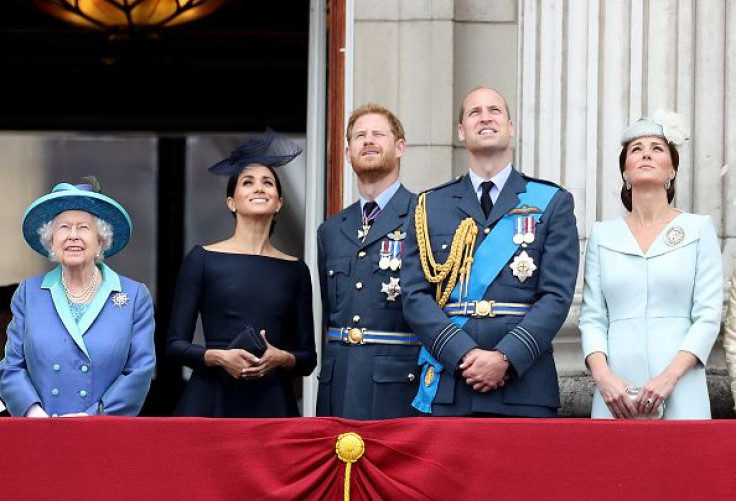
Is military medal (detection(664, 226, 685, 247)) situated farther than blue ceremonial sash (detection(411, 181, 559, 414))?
Yes

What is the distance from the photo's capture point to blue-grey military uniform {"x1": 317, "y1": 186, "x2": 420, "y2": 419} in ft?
20.9

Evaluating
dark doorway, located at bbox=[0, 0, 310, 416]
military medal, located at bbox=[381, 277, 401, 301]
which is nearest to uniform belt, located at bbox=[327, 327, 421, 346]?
military medal, located at bbox=[381, 277, 401, 301]

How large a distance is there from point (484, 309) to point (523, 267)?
19cm

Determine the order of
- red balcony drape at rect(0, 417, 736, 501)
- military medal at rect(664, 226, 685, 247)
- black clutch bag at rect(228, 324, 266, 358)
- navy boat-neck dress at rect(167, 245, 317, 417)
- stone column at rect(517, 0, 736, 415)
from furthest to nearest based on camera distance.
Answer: stone column at rect(517, 0, 736, 415)
navy boat-neck dress at rect(167, 245, 317, 417)
black clutch bag at rect(228, 324, 266, 358)
military medal at rect(664, 226, 685, 247)
red balcony drape at rect(0, 417, 736, 501)

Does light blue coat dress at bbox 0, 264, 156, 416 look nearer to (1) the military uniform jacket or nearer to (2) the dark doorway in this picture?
(1) the military uniform jacket

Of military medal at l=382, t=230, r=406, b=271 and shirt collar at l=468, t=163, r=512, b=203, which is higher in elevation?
shirt collar at l=468, t=163, r=512, b=203

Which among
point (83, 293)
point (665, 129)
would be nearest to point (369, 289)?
point (83, 293)

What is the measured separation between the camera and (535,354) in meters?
5.91

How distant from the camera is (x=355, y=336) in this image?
21.2 feet

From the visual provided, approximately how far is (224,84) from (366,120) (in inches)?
217

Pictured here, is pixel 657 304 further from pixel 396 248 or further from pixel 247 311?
pixel 247 311

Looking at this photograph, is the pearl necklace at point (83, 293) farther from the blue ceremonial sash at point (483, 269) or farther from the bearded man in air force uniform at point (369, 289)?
the blue ceremonial sash at point (483, 269)

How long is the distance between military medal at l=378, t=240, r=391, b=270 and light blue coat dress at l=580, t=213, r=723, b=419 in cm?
72

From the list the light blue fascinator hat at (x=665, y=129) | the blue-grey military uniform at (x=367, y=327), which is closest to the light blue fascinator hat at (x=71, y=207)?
the blue-grey military uniform at (x=367, y=327)
